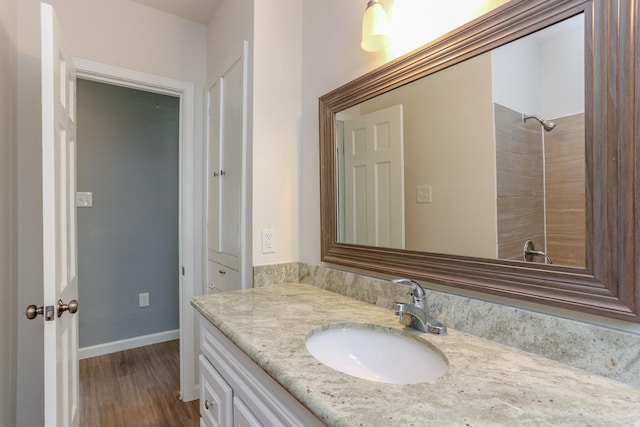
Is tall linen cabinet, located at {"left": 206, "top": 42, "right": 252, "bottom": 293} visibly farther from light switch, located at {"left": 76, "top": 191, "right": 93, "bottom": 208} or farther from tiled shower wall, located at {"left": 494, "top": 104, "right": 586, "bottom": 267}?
light switch, located at {"left": 76, "top": 191, "right": 93, "bottom": 208}

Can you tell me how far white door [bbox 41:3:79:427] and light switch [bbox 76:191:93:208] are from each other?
131cm

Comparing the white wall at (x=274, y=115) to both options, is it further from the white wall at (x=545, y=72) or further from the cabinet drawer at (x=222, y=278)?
the white wall at (x=545, y=72)

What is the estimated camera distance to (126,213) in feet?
9.26

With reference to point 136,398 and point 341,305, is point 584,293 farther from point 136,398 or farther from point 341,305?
point 136,398

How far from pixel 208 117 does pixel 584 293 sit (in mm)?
2054

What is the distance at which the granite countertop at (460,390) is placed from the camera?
0.53m

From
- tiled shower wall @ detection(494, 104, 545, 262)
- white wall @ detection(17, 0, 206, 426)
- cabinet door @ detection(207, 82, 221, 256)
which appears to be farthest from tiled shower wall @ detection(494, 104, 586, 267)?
white wall @ detection(17, 0, 206, 426)

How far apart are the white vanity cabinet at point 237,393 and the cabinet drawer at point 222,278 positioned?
423 millimetres

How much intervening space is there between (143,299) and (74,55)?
78.1 inches

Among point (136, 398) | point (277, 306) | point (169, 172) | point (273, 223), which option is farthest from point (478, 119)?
point (169, 172)

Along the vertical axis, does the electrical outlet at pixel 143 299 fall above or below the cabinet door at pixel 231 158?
below

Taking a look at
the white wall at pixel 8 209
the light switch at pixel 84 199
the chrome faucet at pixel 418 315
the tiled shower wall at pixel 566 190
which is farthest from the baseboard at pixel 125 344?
the tiled shower wall at pixel 566 190

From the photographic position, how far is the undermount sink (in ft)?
2.84

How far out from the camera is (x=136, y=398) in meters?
2.14
